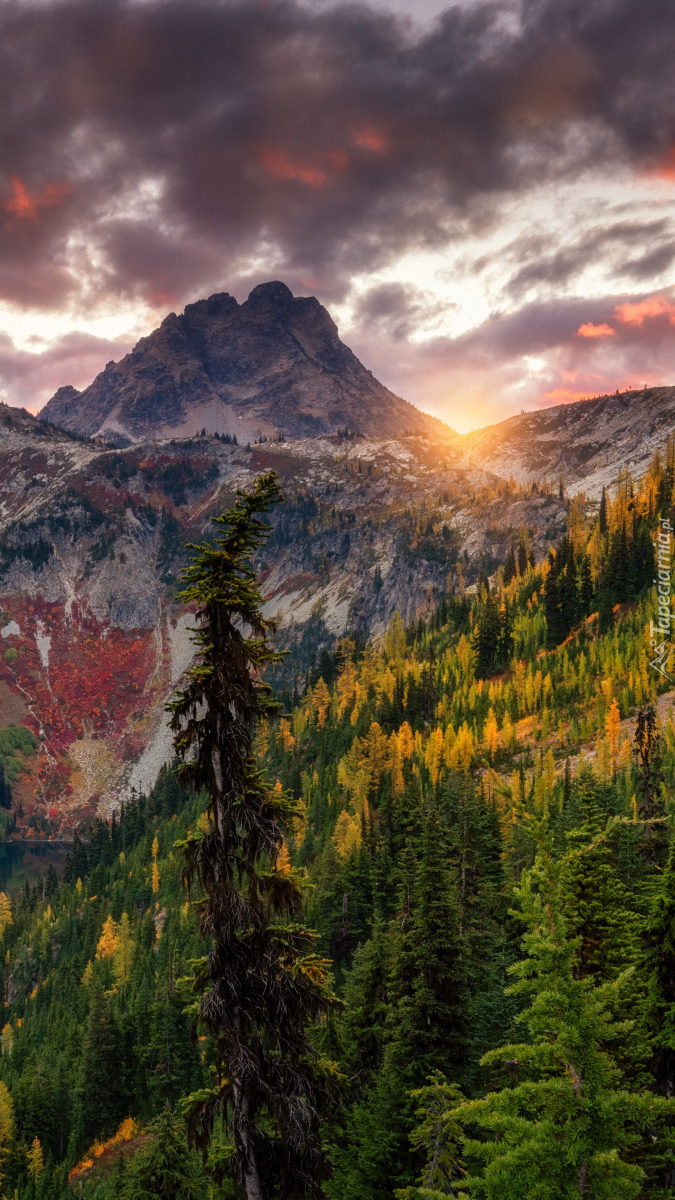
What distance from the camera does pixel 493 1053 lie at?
36.1ft

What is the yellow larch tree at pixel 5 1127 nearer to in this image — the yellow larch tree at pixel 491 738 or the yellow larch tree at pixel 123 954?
the yellow larch tree at pixel 123 954

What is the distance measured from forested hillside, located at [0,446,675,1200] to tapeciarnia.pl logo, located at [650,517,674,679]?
1832 millimetres

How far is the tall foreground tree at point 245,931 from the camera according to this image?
11.9m

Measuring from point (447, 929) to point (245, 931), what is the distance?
56.8ft

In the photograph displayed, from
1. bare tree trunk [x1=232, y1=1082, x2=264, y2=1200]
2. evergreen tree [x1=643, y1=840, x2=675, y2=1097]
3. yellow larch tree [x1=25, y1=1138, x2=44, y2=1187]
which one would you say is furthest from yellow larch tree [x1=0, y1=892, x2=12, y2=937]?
bare tree trunk [x1=232, y1=1082, x2=264, y2=1200]

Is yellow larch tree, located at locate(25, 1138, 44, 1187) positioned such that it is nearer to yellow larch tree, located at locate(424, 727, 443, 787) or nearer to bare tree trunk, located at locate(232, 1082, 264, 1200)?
yellow larch tree, located at locate(424, 727, 443, 787)

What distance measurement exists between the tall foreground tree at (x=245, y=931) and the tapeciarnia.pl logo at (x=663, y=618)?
103041mm

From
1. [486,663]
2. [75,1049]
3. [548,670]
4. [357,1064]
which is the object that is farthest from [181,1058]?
[486,663]

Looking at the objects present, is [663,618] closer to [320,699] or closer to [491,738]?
[491,738]

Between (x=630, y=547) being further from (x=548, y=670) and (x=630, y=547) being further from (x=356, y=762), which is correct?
(x=356, y=762)

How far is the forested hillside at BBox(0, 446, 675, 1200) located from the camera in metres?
11.1

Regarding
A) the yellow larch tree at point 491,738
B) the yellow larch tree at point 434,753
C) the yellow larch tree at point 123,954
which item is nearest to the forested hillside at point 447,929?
the yellow larch tree at point 491,738

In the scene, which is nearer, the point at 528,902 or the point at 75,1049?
the point at 528,902

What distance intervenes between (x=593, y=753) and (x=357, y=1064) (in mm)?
74174
